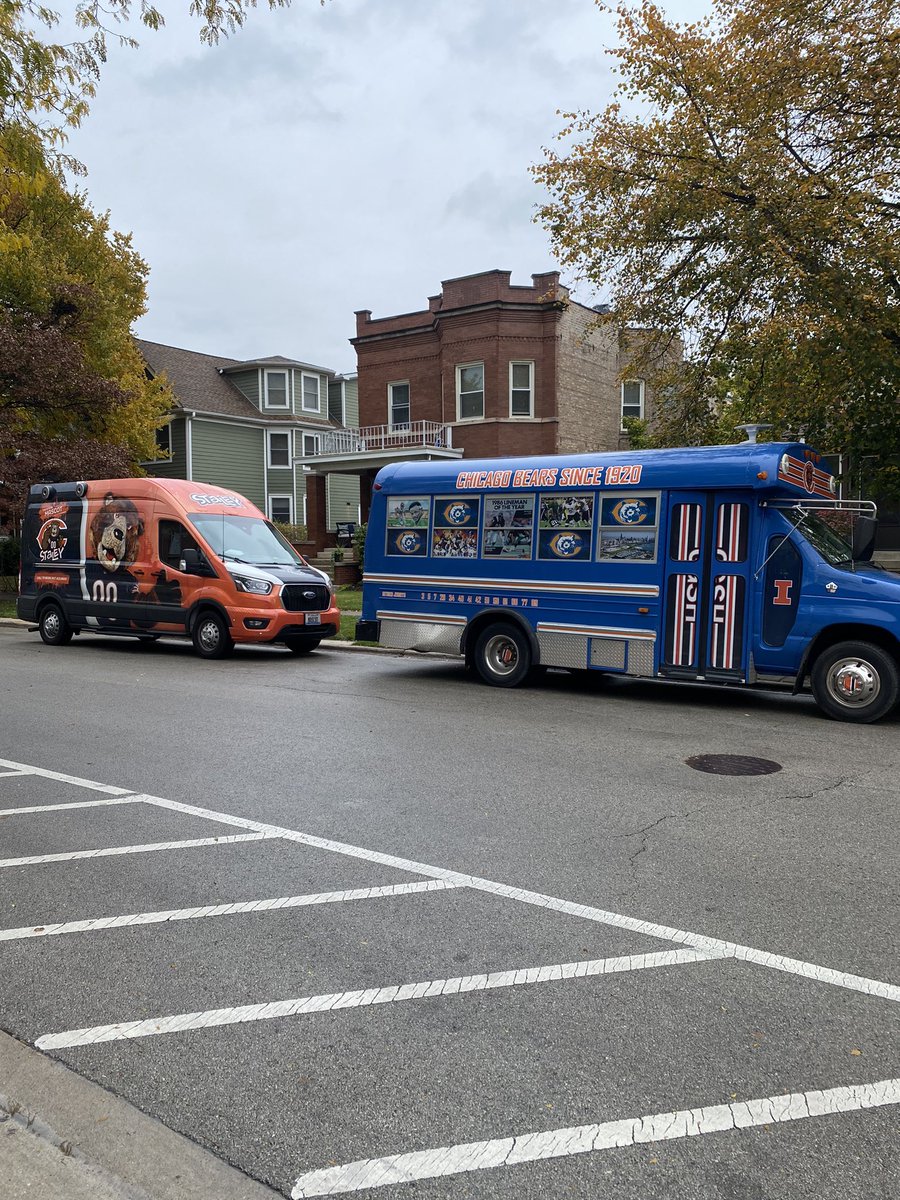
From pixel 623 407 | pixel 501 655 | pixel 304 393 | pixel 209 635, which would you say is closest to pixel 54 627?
pixel 209 635

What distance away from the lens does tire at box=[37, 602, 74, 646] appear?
1673 cm

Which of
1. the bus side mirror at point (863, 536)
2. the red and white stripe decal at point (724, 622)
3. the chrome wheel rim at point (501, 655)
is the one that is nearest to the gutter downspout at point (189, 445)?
the chrome wheel rim at point (501, 655)

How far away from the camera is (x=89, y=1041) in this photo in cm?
328

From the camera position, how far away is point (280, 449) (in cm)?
3994

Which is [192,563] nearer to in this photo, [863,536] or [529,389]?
[863,536]

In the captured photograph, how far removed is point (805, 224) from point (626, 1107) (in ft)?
39.7

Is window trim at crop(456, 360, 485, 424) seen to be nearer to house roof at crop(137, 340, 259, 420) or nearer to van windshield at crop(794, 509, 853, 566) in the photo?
house roof at crop(137, 340, 259, 420)

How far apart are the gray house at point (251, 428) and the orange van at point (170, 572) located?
21.2 metres

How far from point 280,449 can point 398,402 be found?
11149mm

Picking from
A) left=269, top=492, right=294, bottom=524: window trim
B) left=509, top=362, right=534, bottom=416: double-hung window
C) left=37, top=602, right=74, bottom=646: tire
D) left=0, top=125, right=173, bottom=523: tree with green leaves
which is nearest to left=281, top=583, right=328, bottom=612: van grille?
left=37, top=602, right=74, bottom=646: tire

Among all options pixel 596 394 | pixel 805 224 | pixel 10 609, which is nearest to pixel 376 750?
pixel 805 224

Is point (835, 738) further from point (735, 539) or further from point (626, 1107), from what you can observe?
point (626, 1107)

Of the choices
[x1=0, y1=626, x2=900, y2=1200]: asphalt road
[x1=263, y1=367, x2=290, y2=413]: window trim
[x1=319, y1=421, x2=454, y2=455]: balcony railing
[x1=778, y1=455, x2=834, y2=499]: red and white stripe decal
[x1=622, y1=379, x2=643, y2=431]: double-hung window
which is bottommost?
[x1=0, y1=626, x2=900, y2=1200]: asphalt road

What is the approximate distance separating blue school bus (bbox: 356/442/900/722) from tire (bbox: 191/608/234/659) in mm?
3420
